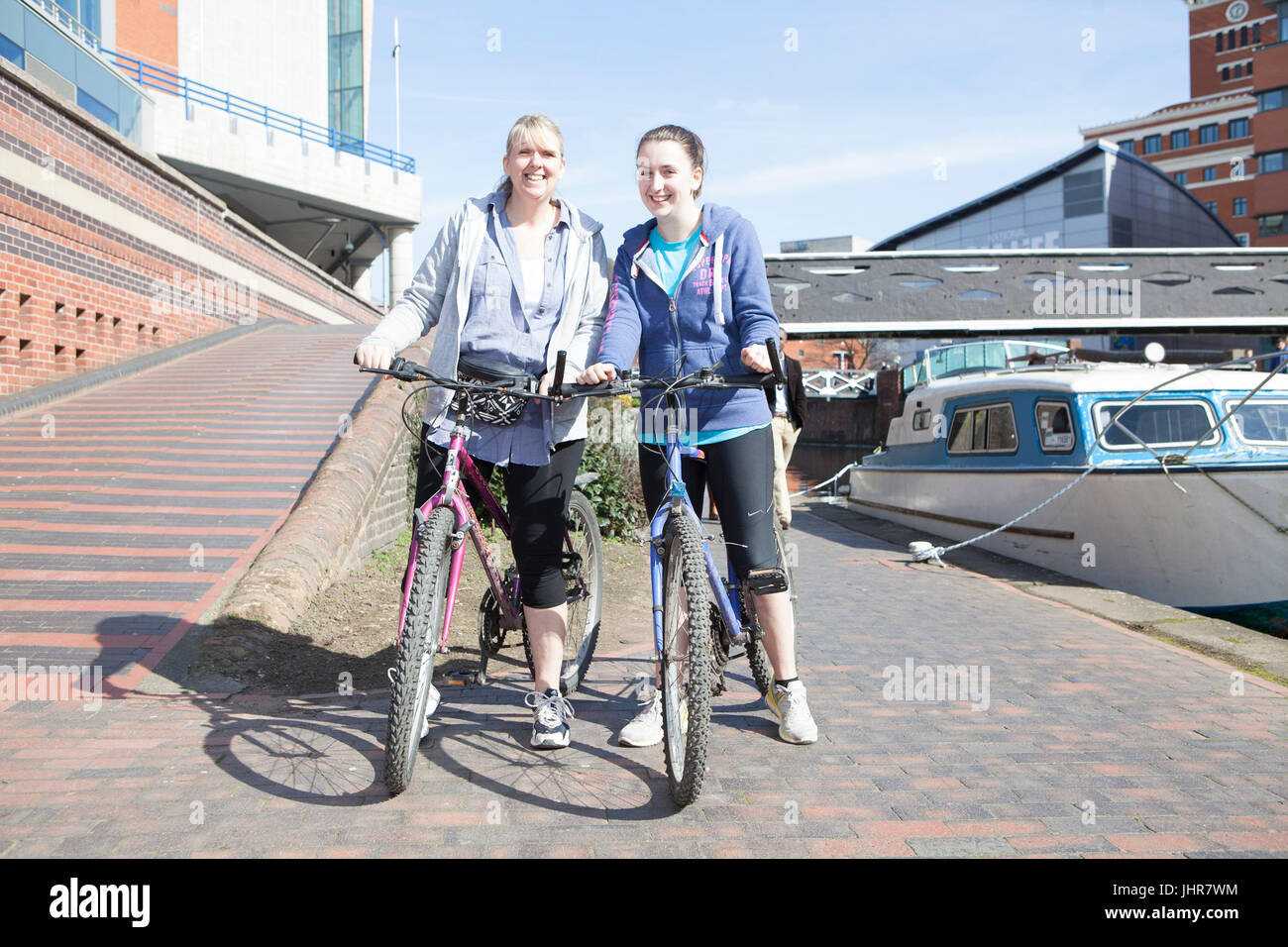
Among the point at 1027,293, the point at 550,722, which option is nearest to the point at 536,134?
the point at 550,722

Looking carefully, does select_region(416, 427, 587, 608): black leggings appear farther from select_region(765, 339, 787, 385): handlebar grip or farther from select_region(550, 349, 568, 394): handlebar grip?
select_region(765, 339, 787, 385): handlebar grip

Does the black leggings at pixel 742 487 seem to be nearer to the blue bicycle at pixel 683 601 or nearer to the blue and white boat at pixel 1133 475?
the blue bicycle at pixel 683 601

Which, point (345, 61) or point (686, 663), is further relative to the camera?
point (345, 61)

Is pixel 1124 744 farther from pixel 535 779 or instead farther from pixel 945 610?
pixel 945 610

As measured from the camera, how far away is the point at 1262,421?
33.1 ft

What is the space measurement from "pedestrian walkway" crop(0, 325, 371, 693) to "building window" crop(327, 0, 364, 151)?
29.6 metres

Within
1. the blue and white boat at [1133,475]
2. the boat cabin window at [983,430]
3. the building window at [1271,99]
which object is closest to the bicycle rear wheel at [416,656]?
the blue and white boat at [1133,475]

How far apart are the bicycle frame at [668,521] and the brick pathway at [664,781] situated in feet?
1.75

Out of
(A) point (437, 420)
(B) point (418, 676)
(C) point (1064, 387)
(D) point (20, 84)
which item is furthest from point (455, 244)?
(D) point (20, 84)

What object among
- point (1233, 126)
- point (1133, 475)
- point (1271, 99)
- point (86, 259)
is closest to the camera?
point (1133, 475)

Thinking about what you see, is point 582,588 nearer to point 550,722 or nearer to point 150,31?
point 550,722

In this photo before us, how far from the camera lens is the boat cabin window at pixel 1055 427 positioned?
10.8m

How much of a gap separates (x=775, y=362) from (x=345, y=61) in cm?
3966

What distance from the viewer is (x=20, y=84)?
1148 cm
